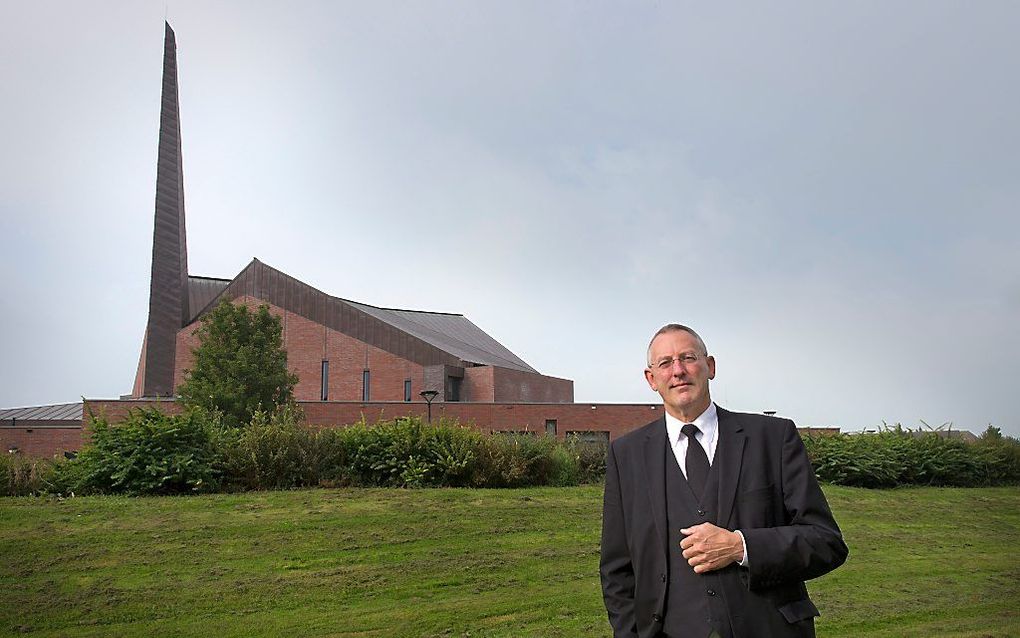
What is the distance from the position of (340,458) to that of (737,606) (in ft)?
40.0

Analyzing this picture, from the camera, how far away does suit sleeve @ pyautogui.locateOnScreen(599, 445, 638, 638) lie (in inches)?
115

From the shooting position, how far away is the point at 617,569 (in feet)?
9.80

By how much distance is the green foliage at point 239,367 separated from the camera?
28.7 metres

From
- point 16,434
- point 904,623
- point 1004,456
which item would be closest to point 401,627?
point 904,623

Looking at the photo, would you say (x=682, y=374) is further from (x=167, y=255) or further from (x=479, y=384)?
(x=167, y=255)

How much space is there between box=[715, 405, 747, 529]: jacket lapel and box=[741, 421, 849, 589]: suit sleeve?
0.09 metres

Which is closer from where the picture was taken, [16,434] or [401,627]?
[401,627]

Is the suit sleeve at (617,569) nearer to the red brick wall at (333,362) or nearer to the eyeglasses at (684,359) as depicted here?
the eyeglasses at (684,359)

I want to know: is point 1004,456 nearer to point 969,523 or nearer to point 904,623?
point 969,523

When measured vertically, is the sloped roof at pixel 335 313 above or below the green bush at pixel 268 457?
above

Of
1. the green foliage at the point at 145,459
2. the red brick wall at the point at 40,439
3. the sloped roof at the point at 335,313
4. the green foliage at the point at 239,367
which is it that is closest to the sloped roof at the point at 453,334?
the sloped roof at the point at 335,313

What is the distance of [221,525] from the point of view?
1083 cm

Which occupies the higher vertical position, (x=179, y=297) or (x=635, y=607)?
(x=179, y=297)

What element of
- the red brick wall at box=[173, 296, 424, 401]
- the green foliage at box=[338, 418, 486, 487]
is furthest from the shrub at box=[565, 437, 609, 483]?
the red brick wall at box=[173, 296, 424, 401]
